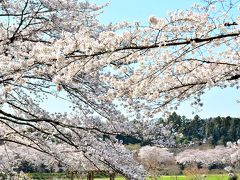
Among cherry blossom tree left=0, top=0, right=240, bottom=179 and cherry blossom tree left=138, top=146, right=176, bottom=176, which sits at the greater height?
cherry blossom tree left=138, top=146, right=176, bottom=176

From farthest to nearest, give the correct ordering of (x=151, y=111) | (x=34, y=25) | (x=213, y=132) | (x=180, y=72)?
(x=213, y=132)
(x=34, y=25)
(x=151, y=111)
(x=180, y=72)

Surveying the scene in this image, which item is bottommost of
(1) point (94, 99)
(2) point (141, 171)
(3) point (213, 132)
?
(2) point (141, 171)

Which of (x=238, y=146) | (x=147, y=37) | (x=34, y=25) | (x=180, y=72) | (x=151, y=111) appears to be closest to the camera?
(x=147, y=37)

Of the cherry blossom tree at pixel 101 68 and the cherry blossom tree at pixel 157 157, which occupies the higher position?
the cherry blossom tree at pixel 157 157

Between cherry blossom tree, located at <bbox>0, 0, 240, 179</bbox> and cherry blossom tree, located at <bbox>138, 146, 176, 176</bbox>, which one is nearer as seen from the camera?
cherry blossom tree, located at <bbox>0, 0, 240, 179</bbox>

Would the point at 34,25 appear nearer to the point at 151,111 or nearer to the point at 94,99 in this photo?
the point at 94,99

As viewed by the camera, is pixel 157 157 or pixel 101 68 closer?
pixel 101 68

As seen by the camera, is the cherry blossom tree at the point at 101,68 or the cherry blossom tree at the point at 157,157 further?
the cherry blossom tree at the point at 157,157

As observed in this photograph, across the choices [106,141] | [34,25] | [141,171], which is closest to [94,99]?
[106,141]

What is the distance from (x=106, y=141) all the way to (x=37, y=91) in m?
1.37

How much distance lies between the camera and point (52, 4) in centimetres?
656

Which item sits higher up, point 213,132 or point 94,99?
point 213,132

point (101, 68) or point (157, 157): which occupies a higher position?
point (157, 157)

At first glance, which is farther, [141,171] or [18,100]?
[18,100]
